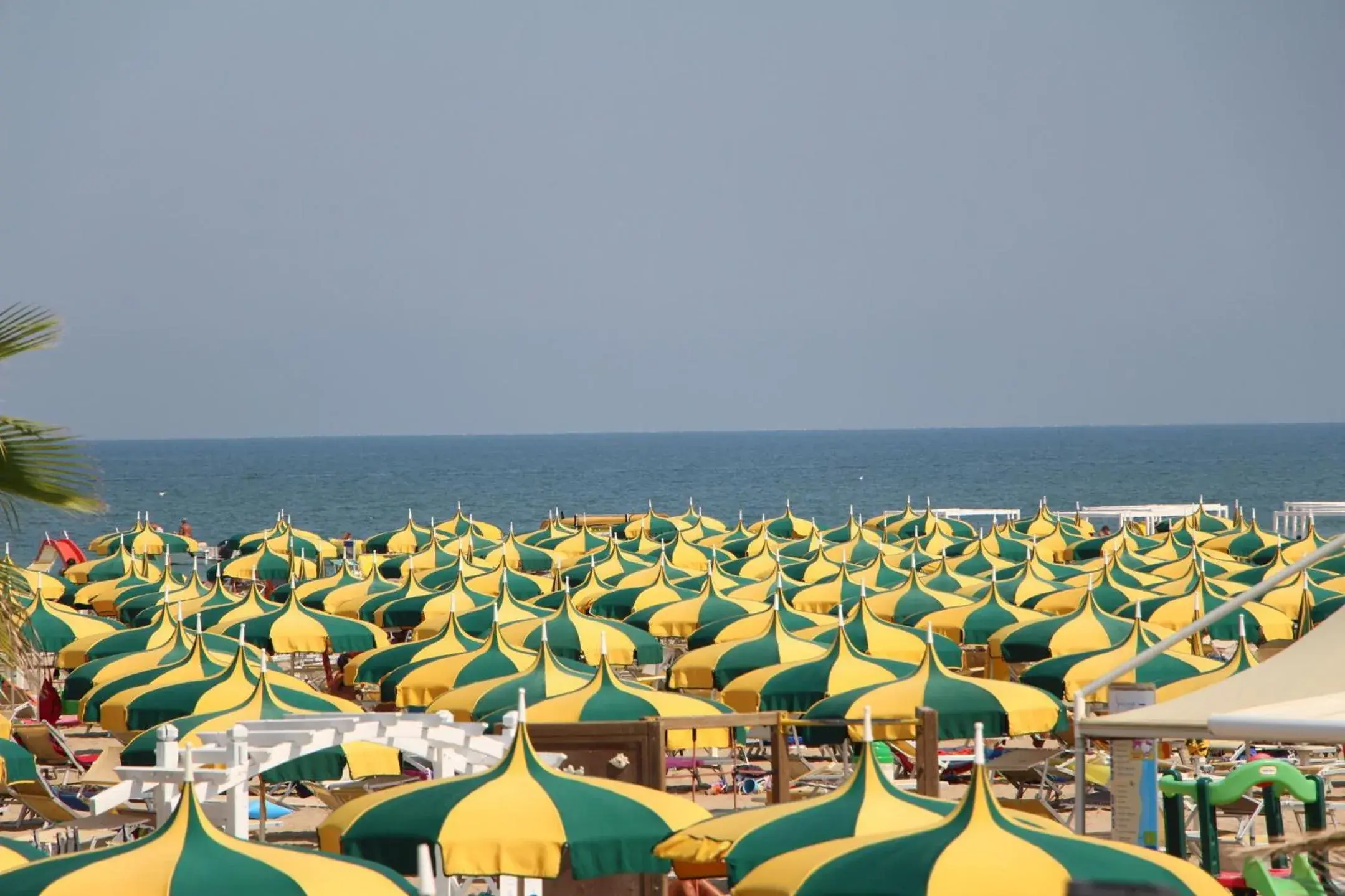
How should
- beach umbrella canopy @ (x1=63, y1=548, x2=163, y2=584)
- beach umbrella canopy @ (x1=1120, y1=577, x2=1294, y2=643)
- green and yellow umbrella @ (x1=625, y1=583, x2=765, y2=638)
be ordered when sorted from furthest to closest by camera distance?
beach umbrella canopy @ (x1=63, y1=548, x2=163, y2=584), green and yellow umbrella @ (x1=625, y1=583, x2=765, y2=638), beach umbrella canopy @ (x1=1120, y1=577, x2=1294, y2=643)

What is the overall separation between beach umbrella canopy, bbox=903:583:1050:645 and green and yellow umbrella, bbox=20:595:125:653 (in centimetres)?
756

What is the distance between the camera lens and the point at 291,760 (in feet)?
32.3

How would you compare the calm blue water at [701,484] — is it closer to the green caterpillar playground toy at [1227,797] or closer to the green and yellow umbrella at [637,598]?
the green and yellow umbrella at [637,598]

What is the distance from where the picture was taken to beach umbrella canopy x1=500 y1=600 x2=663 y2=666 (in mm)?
16391

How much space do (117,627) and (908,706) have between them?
960cm

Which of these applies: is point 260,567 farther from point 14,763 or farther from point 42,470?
point 42,470

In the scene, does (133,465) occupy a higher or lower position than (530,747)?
higher

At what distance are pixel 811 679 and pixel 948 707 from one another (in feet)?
5.29

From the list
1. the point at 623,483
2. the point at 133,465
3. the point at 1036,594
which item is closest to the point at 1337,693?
the point at 1036,594

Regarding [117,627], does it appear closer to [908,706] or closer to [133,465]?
[908,706]

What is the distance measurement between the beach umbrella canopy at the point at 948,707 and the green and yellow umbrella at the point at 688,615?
20.8 ft

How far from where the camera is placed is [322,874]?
6234 millimetres

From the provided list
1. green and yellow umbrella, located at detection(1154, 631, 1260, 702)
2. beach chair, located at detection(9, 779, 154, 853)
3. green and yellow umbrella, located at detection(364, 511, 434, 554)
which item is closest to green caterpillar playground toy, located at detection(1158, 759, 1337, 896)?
green and yellow umbrella, located at detection(1154, 631, 1260, 702)

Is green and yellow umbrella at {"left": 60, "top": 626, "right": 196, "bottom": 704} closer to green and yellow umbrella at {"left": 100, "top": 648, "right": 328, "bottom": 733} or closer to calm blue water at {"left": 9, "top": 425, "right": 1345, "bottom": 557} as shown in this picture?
green and yellow umbrella at {"left": 100, "top": 648, "right": 328, "bottom": 733}
